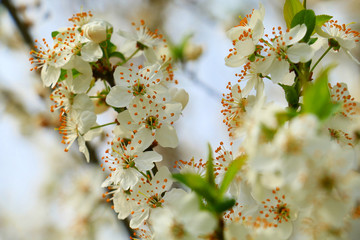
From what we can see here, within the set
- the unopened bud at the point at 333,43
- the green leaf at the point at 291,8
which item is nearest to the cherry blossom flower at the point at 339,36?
the unopened bud at the point at 333,43

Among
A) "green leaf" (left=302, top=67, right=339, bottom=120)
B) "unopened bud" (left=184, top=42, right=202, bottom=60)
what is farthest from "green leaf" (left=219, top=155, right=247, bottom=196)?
"unopened bud" (left=184, top=42, right=202, bottom=60)

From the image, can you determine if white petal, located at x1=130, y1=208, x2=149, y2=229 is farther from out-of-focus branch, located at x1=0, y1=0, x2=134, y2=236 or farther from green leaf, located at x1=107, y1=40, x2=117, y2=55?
out-of-focus branch, located at x1=0, y1=0, x2=134, y2=236

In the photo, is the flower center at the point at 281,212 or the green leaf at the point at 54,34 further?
the green leaf at the point at 54,34

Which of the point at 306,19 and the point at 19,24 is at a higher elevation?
the point at 306,19

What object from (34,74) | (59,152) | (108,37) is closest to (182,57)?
(34,74)

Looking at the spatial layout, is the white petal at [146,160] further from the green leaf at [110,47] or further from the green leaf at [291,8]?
the green leaf at [291,8]

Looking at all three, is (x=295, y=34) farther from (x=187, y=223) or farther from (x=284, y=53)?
(x=187, y=223)

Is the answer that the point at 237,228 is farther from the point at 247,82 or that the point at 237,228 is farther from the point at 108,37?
the point at 108,37

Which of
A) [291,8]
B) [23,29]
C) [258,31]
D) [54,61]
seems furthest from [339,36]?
[23,29]
